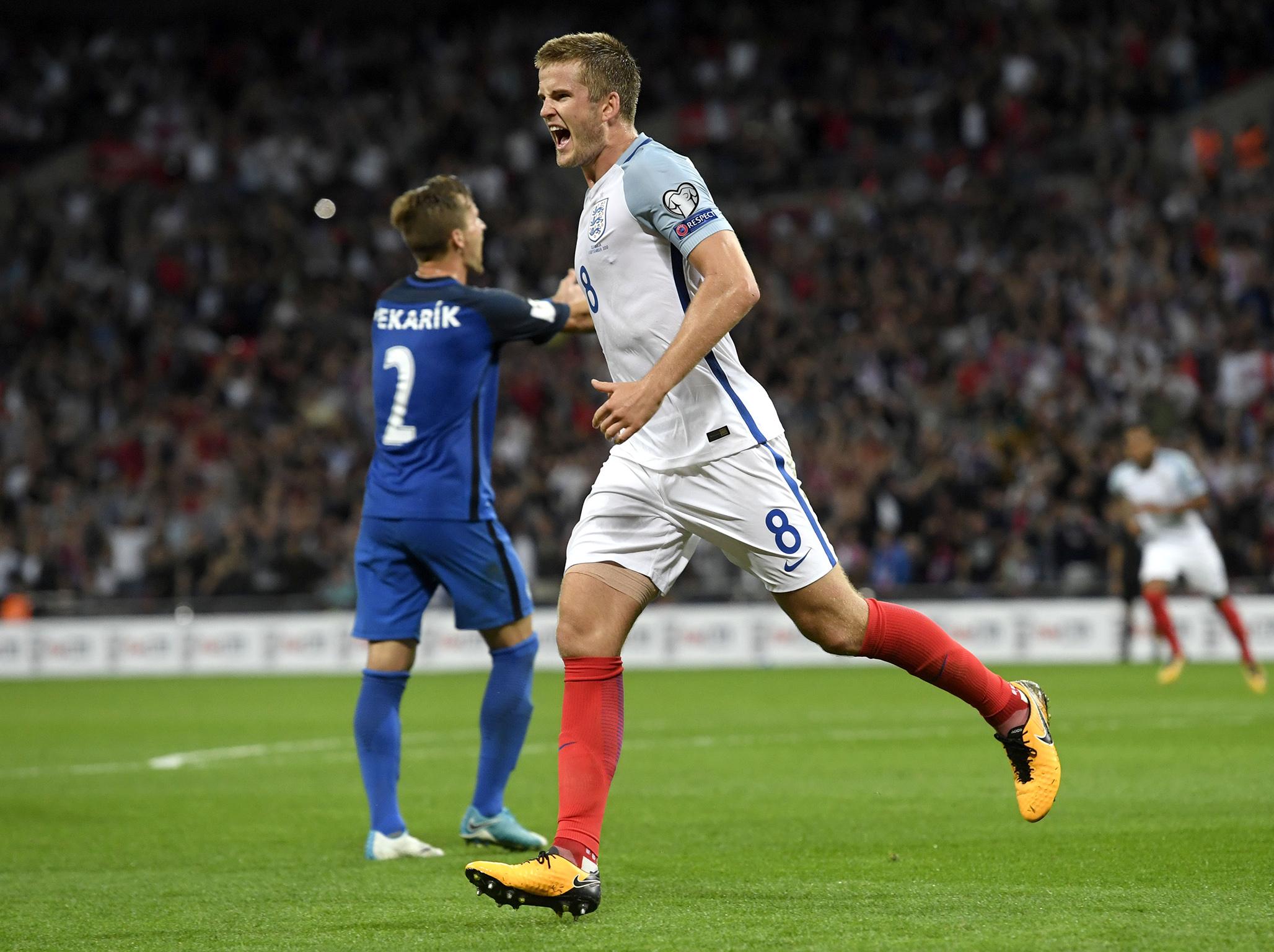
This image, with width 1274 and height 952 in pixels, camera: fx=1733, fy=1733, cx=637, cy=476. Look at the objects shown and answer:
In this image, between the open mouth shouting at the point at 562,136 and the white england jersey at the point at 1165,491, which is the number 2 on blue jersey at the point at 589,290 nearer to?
the open mouth shouting at the point at 562,136

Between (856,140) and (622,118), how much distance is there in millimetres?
20401

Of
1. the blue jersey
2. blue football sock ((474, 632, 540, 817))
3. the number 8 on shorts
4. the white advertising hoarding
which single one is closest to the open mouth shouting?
the number 8 on shorts

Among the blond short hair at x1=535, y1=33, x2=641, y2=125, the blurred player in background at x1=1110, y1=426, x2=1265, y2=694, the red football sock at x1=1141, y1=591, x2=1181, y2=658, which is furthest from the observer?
the red football sock at x1=1141, y1=591, x2=1181, y2=658

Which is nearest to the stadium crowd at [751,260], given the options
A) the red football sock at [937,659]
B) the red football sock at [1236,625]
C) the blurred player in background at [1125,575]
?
the blurred player in background at [1125,575]

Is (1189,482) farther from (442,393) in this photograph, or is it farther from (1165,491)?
(442,393)

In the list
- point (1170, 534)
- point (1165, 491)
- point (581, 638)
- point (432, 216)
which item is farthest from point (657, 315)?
point (1165, 491)

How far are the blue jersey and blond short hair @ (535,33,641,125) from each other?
5.02ft

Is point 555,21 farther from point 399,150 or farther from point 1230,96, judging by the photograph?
point 1230,96

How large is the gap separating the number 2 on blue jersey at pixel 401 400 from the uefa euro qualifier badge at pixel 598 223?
1.71 m

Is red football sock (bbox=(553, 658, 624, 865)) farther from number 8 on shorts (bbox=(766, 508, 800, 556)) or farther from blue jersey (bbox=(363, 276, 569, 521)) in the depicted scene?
blue jersey (bbox=(363, 276, 569, 521))

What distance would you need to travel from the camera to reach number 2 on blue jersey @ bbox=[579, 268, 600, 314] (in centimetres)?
501

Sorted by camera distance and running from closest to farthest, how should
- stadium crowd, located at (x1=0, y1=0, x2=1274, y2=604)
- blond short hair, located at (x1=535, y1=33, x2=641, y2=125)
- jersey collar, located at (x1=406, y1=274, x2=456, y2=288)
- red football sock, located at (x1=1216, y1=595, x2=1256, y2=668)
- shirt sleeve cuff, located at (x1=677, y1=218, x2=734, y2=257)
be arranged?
shirt sleeve cuff, located at (x1=677, y1=218, x2=734, y2=257) < blond short hair, located at (x1=535, y1=33, x2=641, y2=125) < jersey collar, located at (x1=406, y1=274, x2=456, y2=288) < red football sock, located at (x1=1216, y1=595, x2=1256, y2=668) < stadium crowd, located at (x1=0, y1=0, x2=1274, y2=604)

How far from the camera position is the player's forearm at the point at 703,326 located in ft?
15.1

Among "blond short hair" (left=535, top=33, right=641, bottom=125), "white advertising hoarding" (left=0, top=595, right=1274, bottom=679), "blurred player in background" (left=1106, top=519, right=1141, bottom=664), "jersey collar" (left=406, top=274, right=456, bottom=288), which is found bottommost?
"white advertising hoarding" (left=0, top=595, right=1274, bottom=679)
